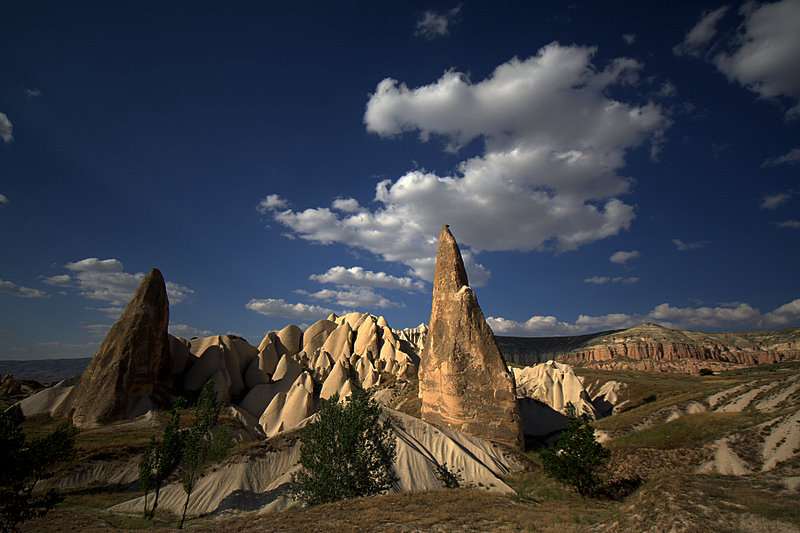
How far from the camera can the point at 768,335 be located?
109m

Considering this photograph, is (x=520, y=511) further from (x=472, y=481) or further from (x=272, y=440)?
(x=272, y=440)

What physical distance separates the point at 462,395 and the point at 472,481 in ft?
20.5

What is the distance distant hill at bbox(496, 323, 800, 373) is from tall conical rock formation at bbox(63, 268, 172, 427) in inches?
4555

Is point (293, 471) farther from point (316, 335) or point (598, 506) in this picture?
point (316, 335)

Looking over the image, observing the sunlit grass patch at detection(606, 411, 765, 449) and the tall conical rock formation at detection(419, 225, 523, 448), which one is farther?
the tall conical rock formation at detection(419, 225, 523, 448)

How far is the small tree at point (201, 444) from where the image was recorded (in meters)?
19.1

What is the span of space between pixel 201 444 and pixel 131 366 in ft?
86.6

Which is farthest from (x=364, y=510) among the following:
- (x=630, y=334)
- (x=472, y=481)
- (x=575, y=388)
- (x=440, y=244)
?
(x=630, y=334)

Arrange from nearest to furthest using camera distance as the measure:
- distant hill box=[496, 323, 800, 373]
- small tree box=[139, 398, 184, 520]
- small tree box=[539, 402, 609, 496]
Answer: small tree box=[539, 402, 609, 496], small tree box=[139, 398, 184, 520], distant hill box=[496, 323, 800, 373]

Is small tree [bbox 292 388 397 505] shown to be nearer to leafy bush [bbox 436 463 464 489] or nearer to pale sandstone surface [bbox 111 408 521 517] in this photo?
pale sandstone surface [bbox 111 408 521 517]

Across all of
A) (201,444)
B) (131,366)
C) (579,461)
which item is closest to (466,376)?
(579,461)

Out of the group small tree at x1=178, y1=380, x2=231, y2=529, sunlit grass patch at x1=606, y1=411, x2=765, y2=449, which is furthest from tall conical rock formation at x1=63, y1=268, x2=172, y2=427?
sunlit grass patch at x1=606, y1=411, x2=765, y2=449

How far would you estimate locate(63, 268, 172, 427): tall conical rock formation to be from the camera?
121 feet

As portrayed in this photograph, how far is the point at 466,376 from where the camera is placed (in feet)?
89.9
